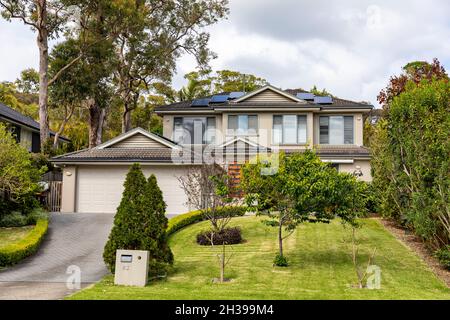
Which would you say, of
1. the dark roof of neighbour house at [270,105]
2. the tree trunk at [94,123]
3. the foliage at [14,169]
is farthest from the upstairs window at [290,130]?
the foliage at [14,169]

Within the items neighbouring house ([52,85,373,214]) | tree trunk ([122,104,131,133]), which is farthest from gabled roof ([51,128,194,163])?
tree trunk ([122,104,131,133])

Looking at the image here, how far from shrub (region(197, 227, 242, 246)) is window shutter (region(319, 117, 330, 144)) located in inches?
578

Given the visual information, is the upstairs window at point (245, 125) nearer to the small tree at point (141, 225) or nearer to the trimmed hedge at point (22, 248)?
the trimmed hedge at point (22, 248)

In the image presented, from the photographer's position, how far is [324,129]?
3114 cm

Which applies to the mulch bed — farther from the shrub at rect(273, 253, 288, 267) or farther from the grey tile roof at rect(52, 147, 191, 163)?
the grey tile roof at rect(52, 147, 191, 163)

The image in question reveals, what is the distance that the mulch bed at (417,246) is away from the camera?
13523 mm

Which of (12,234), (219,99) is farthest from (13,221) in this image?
(219,99)

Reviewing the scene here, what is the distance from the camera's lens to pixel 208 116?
106ft

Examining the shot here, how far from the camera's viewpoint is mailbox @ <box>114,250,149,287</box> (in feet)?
40.4

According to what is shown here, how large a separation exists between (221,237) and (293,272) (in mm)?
4636

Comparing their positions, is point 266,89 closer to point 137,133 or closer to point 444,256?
point 137,133
